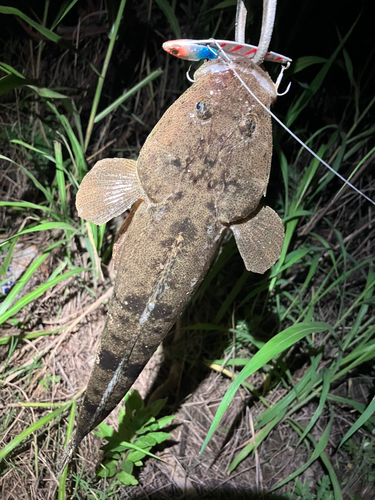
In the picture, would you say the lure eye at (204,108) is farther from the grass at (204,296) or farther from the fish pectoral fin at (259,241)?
the grass at (204,296)

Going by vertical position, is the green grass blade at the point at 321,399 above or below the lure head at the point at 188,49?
below

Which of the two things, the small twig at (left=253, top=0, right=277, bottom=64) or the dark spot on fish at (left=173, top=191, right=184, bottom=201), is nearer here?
the small twig at (left=253, top=0, right=277, bottom=64)

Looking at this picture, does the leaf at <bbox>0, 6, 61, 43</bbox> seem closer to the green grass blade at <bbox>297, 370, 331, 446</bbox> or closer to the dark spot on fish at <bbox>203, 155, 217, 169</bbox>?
the dark spot on fish at <bbox>203, 155, 217, 169</bbox>

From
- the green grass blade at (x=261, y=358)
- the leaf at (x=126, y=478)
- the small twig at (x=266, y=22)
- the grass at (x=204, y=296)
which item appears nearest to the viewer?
the small twig at (x=266, y=22)

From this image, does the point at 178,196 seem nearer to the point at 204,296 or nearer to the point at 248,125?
the point at 248,125

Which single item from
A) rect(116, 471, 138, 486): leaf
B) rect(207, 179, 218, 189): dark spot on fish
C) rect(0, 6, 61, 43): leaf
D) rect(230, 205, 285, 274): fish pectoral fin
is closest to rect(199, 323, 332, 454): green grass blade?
rect(230, 205, 285, 274): fish pectoral fin


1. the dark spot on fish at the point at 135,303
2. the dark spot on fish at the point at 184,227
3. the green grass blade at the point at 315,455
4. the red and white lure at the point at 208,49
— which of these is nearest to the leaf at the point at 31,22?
the red and white lure at the point at 208,49

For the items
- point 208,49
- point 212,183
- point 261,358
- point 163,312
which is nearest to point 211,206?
point 212,183
